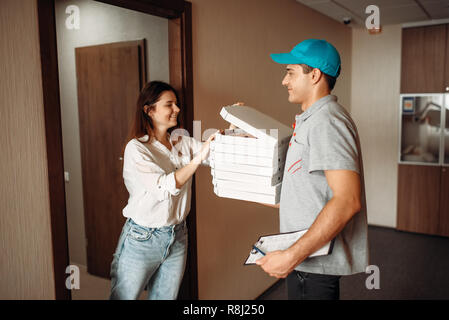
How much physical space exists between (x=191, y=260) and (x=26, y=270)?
1.03m

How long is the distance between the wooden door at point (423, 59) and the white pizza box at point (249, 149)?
3662mm

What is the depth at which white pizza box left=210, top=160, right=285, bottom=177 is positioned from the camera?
1.53m

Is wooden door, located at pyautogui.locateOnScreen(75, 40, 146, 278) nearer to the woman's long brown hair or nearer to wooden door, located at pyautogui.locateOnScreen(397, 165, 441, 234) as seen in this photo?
the woman's long brown hair

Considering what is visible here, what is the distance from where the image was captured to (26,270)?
5.11 ft

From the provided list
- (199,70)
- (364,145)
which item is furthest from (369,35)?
(199,70)

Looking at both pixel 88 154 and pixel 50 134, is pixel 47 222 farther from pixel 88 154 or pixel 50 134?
pixel 88 154

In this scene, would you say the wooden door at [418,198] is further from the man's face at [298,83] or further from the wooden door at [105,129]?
the man's face at [298,83]

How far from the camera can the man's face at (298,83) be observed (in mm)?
1508

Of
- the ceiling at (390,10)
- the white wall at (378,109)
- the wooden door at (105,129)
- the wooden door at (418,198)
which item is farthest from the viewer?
the white wall at (378,109)

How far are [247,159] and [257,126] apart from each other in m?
0.14

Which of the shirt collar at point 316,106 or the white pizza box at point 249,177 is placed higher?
the shirt collar at point 316,106

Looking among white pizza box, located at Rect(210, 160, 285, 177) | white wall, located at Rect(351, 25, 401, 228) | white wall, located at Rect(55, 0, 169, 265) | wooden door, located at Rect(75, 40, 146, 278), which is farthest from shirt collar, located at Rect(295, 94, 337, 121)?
white wall, located at Rect(351, 25, 401, 228)

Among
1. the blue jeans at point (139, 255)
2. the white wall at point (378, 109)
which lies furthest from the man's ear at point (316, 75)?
the white wall at point (378, 109)

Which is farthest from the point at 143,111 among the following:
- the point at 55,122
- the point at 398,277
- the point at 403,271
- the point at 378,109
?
the point at 378,109
